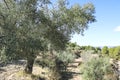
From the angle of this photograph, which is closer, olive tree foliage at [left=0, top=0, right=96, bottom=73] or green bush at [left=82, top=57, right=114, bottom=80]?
olive tree foliage at [left=0, top=0, right=96, bottom=73]

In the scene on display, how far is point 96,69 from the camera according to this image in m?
24.4

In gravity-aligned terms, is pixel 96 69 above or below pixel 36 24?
below

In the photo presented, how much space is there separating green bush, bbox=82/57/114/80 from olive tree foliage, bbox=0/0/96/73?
3333 mm

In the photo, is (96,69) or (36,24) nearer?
(36,24)

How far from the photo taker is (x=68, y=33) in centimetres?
2370

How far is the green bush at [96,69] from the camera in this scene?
79.9ft

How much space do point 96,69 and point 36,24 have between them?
29.5 feet

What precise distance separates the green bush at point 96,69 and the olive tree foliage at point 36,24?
3.33 m

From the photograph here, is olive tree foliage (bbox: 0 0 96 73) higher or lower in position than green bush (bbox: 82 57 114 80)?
higher

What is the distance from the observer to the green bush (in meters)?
24.3

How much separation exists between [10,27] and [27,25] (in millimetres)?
1312

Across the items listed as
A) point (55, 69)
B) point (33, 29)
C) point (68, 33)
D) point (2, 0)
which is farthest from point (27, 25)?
point (55, 69)

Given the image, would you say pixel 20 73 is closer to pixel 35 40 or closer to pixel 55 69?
pixel 55 69

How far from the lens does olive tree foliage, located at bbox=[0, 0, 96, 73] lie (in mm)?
14750
